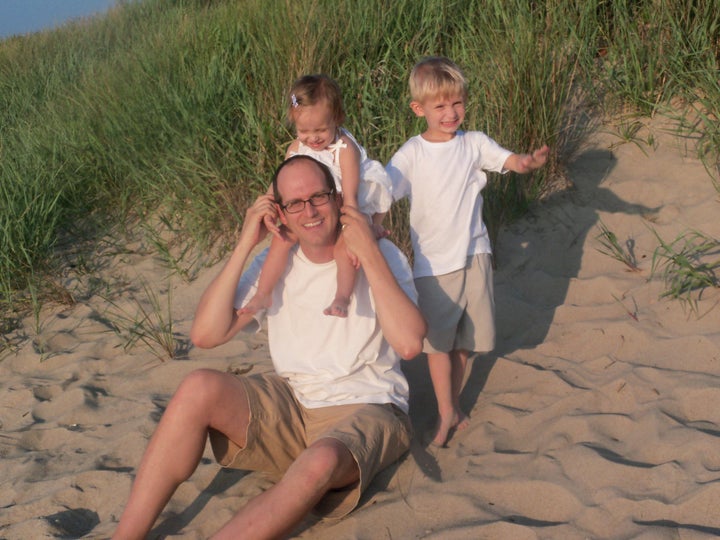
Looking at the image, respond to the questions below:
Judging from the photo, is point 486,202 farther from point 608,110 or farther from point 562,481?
point 562,481

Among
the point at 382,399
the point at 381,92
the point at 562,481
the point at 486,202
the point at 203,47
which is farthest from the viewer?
the point at 203,47

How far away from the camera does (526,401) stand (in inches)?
131

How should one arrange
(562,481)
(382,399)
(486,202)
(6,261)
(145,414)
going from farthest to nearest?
(6,261) < (486,202) < (145,414) < (382,399) < (562,481)

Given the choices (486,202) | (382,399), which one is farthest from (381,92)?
(382,399)

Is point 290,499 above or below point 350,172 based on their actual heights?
below

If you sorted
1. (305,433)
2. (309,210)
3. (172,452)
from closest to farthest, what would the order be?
(172,452), (309,210), (305,433)

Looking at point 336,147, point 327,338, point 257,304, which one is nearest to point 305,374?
point 327,338

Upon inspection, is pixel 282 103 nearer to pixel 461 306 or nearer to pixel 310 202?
pixel 461 306

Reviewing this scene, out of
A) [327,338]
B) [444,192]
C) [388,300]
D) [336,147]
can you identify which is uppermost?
[336,147]

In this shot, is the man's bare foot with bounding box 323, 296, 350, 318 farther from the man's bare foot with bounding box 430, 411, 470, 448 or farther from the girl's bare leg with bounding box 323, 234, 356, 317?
the man's bare foot with bounding box 430, 411, 470, 448

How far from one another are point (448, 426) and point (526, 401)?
356mm

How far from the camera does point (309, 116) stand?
11.3 ft

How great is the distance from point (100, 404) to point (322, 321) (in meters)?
1.58

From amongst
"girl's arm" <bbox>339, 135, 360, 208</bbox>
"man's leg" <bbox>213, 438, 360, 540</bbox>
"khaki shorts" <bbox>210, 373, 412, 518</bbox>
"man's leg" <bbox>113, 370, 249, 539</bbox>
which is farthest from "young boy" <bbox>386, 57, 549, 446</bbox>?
"man's leg" <bbox>113, 370, 249, 539</bbox>
